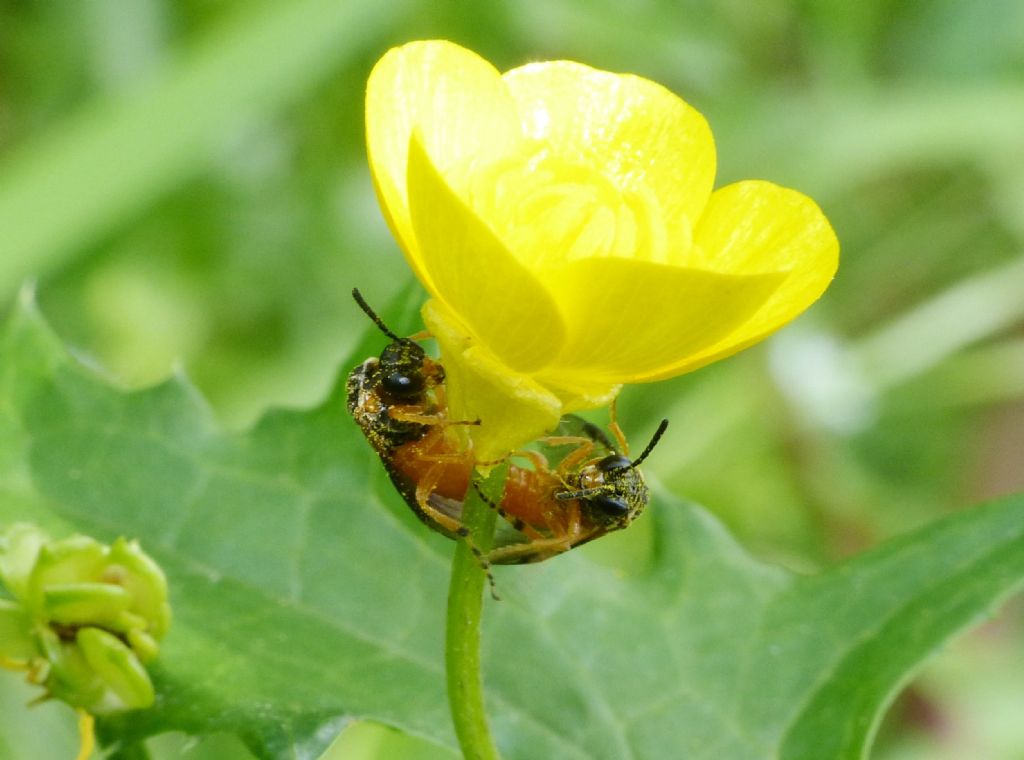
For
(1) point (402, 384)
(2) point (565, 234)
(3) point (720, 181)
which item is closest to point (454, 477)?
(1) point (402, 384)

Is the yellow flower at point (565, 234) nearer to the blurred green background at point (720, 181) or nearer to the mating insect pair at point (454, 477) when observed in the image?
the mating insect pair at point (454, 477)

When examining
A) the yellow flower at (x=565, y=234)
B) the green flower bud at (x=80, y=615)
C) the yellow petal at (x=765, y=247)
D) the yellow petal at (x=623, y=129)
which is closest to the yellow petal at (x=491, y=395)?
the yellow flower at (x=565, y=234)

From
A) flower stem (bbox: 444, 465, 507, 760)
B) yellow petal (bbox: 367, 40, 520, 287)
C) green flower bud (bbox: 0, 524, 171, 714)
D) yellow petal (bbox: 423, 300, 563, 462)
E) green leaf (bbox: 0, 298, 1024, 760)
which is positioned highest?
yellow petal (bbox: 367, 40, 520, 287)

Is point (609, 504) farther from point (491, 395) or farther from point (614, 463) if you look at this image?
point (491, 395)

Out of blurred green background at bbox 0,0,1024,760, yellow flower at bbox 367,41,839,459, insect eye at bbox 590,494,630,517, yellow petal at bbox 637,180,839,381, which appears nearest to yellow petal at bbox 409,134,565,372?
yellow flower at bbox 367,41,839,459

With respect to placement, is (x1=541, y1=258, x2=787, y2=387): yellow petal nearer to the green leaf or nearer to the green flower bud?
Result: the green flower bud

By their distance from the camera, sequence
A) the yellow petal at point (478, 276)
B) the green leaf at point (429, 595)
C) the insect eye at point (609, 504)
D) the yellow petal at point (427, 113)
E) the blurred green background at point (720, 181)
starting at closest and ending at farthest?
the yellow petal at point (478, 276) → the yellow petal at point (427, 113) → the insect eye at point (609, 504) → the green leaf at point (429, 595) → the blurred green background at point (720, 181)

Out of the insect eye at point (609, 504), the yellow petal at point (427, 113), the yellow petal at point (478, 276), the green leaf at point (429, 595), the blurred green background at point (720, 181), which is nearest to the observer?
the yellow petal at point (478, 276)
